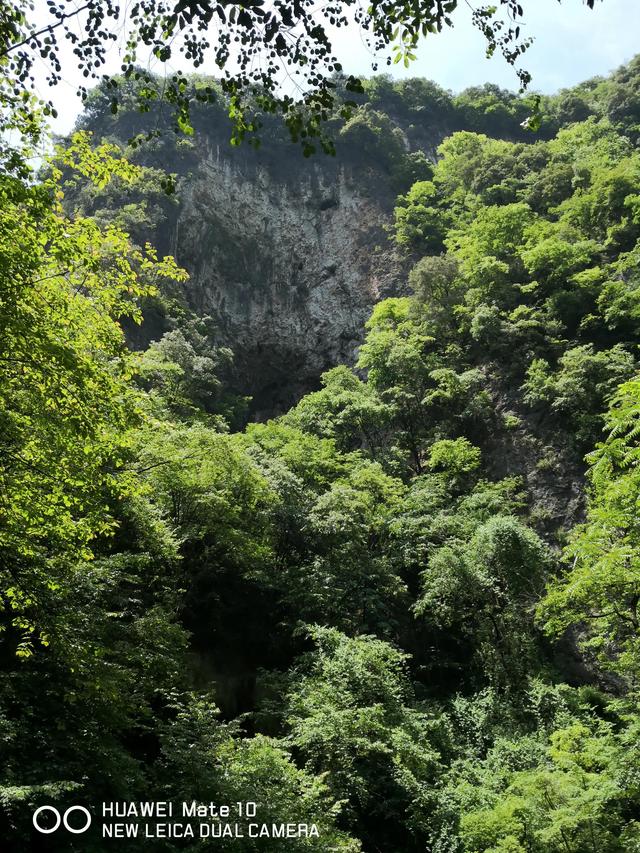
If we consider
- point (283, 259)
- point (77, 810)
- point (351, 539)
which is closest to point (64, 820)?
point (77, 810)

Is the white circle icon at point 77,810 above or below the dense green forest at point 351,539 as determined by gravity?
below

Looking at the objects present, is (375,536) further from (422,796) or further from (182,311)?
(182,311)

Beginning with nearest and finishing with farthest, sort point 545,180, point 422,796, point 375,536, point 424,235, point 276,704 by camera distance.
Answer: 1. point 422,796
2. point 276,704
3. point 375,536
4. point 545,180
5. point 424,235

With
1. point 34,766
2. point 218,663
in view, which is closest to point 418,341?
point 218,663

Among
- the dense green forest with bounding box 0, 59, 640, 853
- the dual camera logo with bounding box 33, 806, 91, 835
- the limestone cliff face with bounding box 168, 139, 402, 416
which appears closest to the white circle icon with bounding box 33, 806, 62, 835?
the dual camera logo with bounding box 33, 806, 91, 835

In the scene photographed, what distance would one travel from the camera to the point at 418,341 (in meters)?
27.1

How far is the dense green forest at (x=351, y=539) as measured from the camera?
620 cm

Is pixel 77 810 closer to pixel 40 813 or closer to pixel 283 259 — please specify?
pixel 40 813

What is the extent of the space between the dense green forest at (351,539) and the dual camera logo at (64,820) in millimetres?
118

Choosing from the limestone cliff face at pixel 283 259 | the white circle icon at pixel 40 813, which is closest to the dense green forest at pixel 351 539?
the white circle icon at pixel 40 813

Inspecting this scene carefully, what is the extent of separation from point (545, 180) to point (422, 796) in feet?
104

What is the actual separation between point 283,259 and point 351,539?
28.3 m

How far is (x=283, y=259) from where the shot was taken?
40.8m

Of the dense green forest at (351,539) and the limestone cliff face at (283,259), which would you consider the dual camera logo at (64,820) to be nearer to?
the dense green forest at (351,539)
